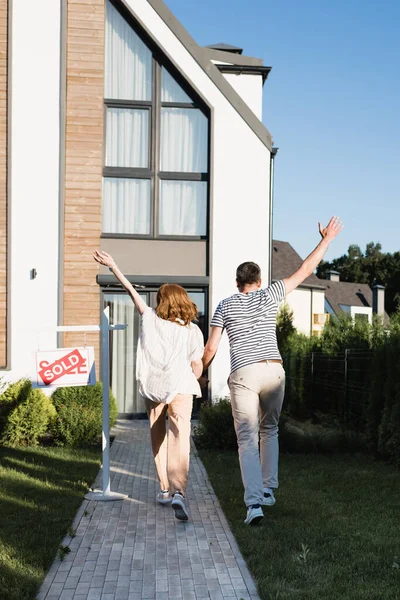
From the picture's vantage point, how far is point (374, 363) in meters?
9.47

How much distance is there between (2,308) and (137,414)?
3.01m

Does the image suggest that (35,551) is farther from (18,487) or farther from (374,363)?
(374,363)

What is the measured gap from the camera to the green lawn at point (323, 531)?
13.8 ft

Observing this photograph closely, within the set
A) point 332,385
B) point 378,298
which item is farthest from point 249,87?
point 378,298

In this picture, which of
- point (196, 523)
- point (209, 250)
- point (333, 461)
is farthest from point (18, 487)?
point (209, 250)

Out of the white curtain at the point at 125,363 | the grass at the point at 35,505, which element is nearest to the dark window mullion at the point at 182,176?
the white curtain at the point at 125,363

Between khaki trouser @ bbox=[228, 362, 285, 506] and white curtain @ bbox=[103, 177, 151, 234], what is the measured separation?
25.5 ft

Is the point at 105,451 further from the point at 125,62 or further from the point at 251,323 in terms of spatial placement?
the point at 125,62

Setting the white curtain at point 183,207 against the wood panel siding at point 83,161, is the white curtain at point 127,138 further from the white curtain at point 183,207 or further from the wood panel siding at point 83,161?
the white curtain at point 183,207

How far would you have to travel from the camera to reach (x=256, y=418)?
19.3 feet

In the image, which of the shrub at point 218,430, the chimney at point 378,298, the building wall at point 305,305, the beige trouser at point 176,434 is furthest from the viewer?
the chimney at point 378,298

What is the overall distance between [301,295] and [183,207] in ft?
113

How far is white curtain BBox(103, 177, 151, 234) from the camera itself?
13352 mm

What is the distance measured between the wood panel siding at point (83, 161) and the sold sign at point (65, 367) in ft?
19.4
